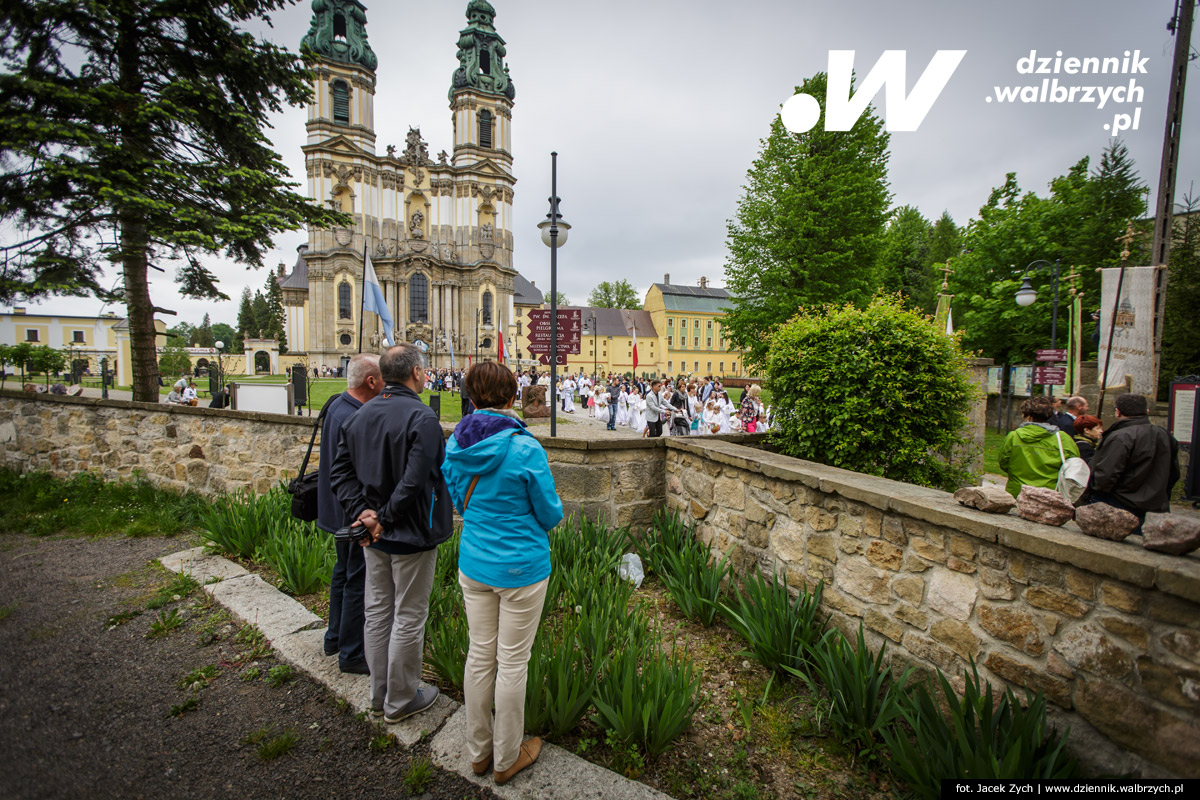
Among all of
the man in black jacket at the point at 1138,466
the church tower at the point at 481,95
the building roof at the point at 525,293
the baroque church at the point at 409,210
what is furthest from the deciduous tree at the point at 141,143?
the building roof at the point at 525,293

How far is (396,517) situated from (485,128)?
70986 millimetres

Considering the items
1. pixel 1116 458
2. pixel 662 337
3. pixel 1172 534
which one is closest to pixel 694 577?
pixel 1172 534

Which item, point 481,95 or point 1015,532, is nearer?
point 1015,532

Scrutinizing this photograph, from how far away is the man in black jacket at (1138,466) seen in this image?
3.82 m

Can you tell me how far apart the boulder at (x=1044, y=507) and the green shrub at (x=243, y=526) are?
17.5ft

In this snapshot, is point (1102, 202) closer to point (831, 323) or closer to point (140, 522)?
point (831, 323)

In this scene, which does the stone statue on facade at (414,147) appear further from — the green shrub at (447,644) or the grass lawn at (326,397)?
the green shrub at (447,644)

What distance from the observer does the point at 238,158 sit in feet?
26.0

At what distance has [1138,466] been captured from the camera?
12.7 ft

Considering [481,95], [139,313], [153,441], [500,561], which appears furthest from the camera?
[481,95]

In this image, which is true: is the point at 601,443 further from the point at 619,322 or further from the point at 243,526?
the point at 619,322

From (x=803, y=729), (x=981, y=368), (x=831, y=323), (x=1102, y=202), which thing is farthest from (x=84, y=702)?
(x=1102, y=202)

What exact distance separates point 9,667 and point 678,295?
79.4m

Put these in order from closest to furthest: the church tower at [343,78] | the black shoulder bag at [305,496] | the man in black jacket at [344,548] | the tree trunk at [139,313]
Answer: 1. the man in black jacket at [344,548]
2. the black shoulder bag at [305,496]
3. the tree trunk at [139,313]
4. the church tower at [343,78]
